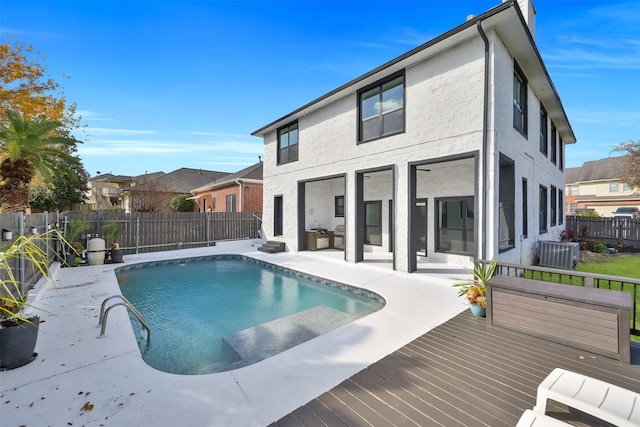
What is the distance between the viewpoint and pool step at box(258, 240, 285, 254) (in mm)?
12697

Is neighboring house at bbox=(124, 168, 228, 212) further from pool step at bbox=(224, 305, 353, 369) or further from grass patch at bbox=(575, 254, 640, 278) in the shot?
grass patch at bbox=(575, 254, 640, 278)

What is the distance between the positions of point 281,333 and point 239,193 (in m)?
14.8

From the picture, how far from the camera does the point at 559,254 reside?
9234mm

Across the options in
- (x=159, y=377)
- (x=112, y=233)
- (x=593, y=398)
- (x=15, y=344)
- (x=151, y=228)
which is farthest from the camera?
(x=151, y=228)

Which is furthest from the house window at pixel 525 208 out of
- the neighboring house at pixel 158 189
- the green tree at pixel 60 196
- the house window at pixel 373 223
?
the green tree at pixel 60 196

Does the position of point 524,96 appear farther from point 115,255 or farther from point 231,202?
point 231,202

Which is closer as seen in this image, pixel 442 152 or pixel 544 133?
pixel 442 152

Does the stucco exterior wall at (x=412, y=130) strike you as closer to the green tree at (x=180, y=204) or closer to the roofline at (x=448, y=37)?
the roofline at (x=448, y=37)

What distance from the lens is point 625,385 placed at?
2693 millimetres

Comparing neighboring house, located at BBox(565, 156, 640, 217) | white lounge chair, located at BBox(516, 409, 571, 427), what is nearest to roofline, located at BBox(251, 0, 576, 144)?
white lounge chair, located at BBox(516, 409, 571, 427)

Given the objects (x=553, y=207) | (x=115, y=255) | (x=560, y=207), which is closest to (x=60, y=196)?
(x=115, y=255)

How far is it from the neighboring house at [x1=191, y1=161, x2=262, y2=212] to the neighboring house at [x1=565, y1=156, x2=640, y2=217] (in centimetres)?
3397

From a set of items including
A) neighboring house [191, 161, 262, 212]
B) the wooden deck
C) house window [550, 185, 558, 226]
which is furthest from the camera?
neighboring house [191, 161, 262, 212]

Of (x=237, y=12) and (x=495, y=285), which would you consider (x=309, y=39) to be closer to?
(x=237, y=12)
